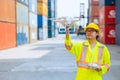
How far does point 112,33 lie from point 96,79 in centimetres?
3233

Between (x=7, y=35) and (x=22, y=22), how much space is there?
22.6 feet

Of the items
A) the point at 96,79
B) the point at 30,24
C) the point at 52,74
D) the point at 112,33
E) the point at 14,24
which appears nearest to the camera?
the point at 96,79

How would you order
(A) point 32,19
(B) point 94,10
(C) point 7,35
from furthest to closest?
(B) point 94,10 < (A) point 32,19 < (C) point 7,35

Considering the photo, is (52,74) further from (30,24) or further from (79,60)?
(30,24)

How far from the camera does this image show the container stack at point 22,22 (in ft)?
103

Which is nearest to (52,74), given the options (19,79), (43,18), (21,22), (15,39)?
(19,79)

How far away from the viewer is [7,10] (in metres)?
27.1

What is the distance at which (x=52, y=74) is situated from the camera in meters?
11.8

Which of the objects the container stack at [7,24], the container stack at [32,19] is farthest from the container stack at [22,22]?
the container stack at [32,19]

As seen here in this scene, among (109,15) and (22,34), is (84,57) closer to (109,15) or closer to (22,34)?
(22,34)

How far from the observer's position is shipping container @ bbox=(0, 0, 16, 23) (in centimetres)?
2516

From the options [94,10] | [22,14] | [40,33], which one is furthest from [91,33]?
[94,10]

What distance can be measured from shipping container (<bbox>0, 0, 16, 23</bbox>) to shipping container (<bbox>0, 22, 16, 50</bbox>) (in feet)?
1.70

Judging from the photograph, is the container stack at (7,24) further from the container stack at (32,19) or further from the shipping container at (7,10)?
the container stack at (32,19)
